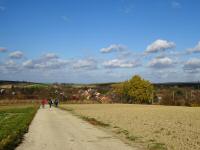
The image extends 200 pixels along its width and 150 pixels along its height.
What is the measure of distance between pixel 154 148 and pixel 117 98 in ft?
390

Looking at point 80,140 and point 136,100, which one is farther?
point 136,100

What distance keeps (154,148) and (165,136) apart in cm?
443

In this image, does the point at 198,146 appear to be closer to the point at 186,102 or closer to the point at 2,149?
the point at 2,149

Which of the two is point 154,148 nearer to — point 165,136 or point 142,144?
point 142,144

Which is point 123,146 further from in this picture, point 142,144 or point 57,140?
point 57,140

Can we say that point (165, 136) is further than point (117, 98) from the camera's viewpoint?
No

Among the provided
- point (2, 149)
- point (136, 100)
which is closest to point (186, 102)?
point (136, 100)

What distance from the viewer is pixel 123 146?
15.6 m

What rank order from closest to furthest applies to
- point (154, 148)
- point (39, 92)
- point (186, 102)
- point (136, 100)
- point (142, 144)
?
point (154, 148), point (142, 144), point (186, 102), point (136, 100), point (39, 92)

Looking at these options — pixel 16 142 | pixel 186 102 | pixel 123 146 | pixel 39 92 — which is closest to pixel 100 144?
pixel 123 146

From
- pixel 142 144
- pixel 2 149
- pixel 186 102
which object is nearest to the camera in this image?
pixel 2 149

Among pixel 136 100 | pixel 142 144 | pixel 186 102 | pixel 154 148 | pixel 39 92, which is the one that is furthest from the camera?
pixel 39 92

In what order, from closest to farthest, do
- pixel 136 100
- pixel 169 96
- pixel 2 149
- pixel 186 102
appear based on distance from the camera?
pixel 2 149 < pixel 186 102 < pixel 169 96 < pixel 136 100

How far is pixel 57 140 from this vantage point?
57.8 ft
